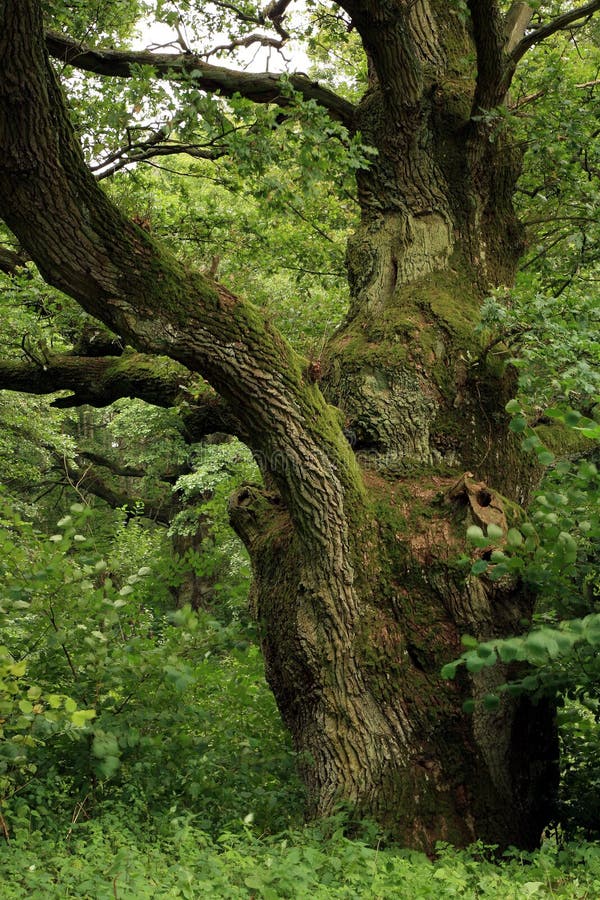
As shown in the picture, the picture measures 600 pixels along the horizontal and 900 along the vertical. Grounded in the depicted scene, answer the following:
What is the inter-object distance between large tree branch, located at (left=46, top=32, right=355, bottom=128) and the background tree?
3 cm

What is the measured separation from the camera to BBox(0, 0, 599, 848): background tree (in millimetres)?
4570

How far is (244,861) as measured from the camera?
3488 millimetres

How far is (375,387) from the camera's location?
593cm

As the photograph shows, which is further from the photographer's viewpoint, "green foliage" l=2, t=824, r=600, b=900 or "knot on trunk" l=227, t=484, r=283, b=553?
"knot on trunk" l=227, t=484, r=283, b=553

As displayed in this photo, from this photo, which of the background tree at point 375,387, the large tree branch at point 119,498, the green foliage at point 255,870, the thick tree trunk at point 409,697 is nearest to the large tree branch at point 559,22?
the background tree at point 375,387

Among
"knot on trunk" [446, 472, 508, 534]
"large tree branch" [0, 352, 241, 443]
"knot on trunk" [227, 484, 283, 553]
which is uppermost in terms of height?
"large tree branch" [0, 352, 241, 443]

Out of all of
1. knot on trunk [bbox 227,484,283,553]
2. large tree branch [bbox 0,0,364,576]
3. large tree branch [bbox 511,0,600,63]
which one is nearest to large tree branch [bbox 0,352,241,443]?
knot on trunk [bbox 227,484,283,553]

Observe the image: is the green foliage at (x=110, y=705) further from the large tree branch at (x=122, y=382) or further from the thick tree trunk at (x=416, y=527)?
the large tree branch at (x=122, y=382)

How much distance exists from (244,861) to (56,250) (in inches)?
121

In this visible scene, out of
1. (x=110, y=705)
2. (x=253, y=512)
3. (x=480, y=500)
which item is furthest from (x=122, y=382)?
(x=480, y=500)

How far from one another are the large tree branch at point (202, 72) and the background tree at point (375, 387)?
29mm

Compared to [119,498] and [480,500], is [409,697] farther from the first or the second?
[119,498]

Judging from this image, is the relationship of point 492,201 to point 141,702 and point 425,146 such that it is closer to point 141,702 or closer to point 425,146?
point 425,146

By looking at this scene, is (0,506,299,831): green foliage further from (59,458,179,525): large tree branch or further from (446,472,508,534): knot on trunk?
(59,458,179,525): large tree branch
